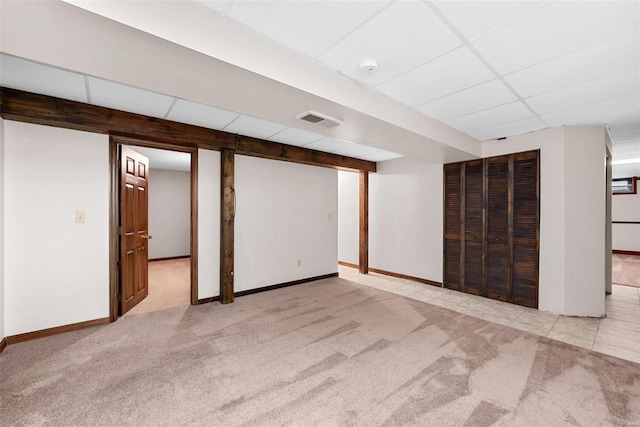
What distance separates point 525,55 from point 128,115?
12.7ft

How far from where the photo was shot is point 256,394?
6.58 feet

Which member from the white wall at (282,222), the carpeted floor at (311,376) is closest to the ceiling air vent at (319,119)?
the white wall at (282,222)

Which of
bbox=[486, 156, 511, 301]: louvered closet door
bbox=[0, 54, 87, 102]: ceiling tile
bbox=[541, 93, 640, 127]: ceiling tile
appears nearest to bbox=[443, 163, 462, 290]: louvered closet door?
bbox=[486, 156, 511, 301]: louvered closet door

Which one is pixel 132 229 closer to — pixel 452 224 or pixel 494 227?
pixel 452 224

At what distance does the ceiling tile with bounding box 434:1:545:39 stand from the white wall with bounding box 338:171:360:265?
4.83 meters

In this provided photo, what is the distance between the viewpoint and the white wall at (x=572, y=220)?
349 centimetres

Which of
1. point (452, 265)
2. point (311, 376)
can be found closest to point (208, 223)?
point (311, 376)

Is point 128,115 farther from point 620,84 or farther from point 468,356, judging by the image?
point 620,84

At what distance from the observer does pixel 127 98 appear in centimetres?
279

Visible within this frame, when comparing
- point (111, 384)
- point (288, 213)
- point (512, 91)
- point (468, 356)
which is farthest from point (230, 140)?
point (468, 356)

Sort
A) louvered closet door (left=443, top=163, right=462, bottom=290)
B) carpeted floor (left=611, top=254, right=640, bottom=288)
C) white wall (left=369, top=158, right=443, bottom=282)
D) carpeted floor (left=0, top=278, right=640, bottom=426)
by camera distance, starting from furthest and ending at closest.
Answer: carpeted floor (left=611, top=254, right=640, bottom=288)
white wall (left=369, top=158, right=443, bottom=282)
louvered closet door (left=443, top=163, right=462, bottom=290)
carpeted floor (left=0, top=278, right=640, bottom=426)

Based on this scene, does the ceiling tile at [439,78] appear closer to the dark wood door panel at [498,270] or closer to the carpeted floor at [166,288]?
the dark wood door panel at [498,270]

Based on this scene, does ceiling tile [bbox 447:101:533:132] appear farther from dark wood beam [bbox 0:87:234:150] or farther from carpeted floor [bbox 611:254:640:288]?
carpeted floor [bbox 611:254:640:288]

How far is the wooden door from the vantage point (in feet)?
11.5
